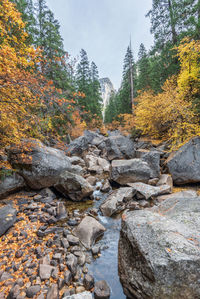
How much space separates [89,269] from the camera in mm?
3551

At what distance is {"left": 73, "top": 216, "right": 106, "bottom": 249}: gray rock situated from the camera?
14.3ft

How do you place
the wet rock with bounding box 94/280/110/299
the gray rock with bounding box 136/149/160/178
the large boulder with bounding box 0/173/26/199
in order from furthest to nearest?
the gray rock with bounding box 136/149/160/178, the large boulder with bounding box 0/173/26/199, the wet rock with bounding box 94/280/110/299

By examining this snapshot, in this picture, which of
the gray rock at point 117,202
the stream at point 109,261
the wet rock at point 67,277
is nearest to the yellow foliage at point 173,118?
the gray rock at point 117,202

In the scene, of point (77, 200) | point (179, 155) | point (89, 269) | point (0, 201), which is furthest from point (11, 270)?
point (179, 155)

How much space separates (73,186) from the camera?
22.4 feet

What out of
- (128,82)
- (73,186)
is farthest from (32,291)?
(128,82)

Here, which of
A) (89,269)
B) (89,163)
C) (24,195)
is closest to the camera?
(89,269)

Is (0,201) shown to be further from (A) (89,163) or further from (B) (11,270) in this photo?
(A) (89,163)

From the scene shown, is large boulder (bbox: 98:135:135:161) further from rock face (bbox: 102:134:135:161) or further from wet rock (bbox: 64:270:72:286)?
wet rock (bbox: 64:270:72:286)

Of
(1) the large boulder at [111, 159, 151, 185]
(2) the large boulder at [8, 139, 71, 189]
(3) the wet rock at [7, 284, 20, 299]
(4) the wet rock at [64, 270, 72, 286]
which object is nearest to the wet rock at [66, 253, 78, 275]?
(4) the wet rock at [64, 270, 72, 286]

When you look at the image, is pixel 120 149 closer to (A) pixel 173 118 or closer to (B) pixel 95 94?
(A) pixel 173 118

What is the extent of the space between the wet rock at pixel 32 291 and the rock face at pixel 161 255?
6.12ft

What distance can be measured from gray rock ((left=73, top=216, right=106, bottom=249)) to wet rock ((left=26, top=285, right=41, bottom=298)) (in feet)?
5.45

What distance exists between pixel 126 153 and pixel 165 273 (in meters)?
12.0
